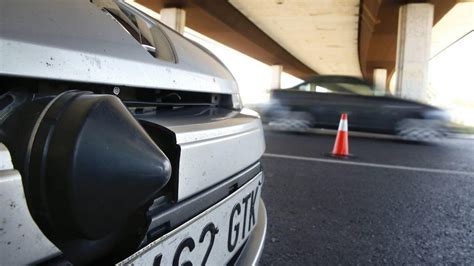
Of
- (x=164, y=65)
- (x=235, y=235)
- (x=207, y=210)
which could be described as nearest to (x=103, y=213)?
(x=207, y=210)

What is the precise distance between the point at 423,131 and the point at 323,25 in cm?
1025

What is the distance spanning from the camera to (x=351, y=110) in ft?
25.5

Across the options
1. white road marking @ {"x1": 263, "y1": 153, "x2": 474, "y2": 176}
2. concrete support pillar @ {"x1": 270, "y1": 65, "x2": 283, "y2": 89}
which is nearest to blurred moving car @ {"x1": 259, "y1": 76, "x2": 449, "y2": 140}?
white road marking @ {"x1": 263, "y1": 153, "x2": 474, "y2": 176}

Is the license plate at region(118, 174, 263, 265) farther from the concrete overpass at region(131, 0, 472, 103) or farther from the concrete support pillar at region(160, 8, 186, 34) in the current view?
the concrete support pillar at region(160, 8, 186, 34)

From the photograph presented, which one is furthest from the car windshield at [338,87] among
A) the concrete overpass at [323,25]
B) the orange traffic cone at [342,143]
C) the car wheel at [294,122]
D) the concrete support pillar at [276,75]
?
the concrete support pillar at [276,75]

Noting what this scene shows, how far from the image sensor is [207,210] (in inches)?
36.6

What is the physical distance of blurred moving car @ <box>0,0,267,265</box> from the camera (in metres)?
0.56

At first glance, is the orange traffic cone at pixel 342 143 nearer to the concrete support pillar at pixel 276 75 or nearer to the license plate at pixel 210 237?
the license plate at pixel 210 237

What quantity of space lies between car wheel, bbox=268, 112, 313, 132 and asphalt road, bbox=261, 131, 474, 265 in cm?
346

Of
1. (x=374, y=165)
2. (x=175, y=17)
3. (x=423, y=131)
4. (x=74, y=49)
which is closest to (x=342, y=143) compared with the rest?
(x=374, y=165)

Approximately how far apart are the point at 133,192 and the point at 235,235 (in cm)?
57

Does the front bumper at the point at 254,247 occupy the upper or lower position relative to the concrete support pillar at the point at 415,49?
lower

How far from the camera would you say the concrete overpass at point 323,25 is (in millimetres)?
12445

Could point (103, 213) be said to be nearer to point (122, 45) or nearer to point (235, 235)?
point (122, 45)
